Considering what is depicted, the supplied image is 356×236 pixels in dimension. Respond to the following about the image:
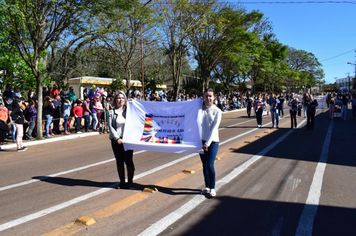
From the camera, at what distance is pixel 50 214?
4625 millimetres

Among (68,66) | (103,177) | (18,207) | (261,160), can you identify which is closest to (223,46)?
(68,66)

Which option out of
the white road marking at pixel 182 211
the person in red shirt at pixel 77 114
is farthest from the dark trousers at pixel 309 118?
the person in red shirt at pixel 77 114

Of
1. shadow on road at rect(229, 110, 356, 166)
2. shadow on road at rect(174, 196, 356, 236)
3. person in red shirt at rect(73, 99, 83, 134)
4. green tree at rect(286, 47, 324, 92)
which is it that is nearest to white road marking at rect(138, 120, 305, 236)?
shadow on road at rect(174, 196, 356, 236)

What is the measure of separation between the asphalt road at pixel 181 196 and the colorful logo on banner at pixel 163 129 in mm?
995

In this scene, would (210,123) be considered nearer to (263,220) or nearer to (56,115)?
(263,220)

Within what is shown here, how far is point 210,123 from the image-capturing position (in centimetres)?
517

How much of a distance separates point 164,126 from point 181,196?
142cm

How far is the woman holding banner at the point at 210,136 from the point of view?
16.7 ft

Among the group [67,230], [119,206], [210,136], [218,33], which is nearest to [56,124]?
[119,206]

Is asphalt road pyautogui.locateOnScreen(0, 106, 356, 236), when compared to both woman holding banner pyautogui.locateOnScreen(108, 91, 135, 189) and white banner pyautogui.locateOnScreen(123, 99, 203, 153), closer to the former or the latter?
woman holding banner pyautogui.locateOnScreen(108, 91, 135, 189)

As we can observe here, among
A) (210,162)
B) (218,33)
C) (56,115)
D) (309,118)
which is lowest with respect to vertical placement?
(210,162)

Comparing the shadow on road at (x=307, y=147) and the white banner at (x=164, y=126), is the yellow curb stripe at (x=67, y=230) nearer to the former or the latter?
the white banner at (x=164, y=126)

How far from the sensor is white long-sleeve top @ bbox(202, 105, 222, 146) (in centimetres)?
509

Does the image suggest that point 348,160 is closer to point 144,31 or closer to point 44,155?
point 44,155
